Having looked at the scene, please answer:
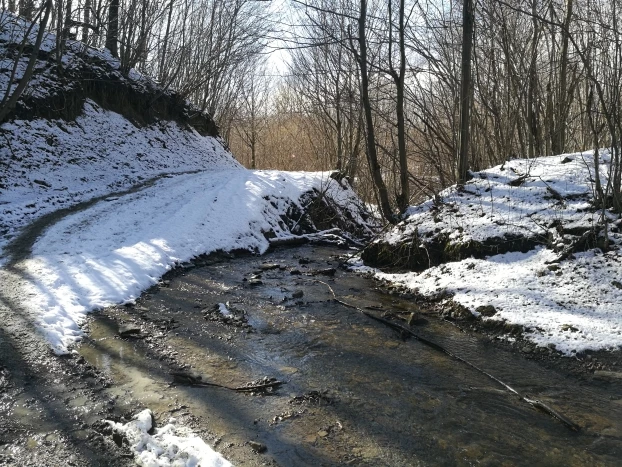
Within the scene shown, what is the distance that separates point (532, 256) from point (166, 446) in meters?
5.81

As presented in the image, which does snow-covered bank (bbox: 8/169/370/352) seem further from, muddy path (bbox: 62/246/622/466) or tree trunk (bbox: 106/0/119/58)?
tree trunk (bbox: 106/0/119/58)

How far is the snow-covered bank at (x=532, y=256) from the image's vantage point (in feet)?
18.6

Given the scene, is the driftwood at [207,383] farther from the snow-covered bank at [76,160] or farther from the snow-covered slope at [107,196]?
the snow-covered bank at [76,160]

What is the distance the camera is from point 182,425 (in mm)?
3732

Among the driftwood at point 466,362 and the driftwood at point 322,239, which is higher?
the driftwood at point 322,239

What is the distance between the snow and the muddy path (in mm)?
131

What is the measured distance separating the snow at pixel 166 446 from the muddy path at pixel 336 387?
0.43 ft

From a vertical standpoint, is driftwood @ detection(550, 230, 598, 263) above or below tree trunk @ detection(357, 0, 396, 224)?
below

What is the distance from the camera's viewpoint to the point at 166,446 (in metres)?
3.46

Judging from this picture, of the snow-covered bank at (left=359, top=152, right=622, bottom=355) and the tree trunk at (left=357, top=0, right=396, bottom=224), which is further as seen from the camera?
the tree trunk at (left=357, top=0, right=396, bottom=224)

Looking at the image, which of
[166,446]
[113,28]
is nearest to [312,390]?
[166,446]

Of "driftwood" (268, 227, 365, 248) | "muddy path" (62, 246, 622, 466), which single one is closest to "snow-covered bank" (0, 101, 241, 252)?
"muddy path" (62, 246, 622, 466)

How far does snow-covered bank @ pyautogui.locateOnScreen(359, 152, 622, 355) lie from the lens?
5.68m

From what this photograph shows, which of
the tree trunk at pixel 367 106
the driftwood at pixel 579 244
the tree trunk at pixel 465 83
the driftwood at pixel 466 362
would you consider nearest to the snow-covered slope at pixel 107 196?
the tree trunk at pixel 367 106
